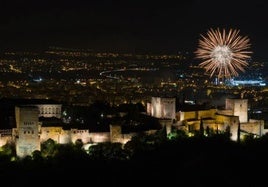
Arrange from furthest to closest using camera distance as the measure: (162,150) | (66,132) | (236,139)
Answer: (236,139), (66,132), (162,150)

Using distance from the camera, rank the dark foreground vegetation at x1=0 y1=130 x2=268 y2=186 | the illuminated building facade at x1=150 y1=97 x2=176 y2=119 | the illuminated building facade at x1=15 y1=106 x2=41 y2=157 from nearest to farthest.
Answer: the dark foreground vegetation at x1=0 y1=130 x2=268 y2=186, the illuminated building facade at x1=15 y1=106 x2=41 y2=157, the illuminated building facade at x1=150 y1=97 x2=176 y2=119

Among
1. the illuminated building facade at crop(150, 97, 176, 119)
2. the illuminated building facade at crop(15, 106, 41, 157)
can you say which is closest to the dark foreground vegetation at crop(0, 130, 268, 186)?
the illuminated building facade at crop(15, 106, 41, 157)

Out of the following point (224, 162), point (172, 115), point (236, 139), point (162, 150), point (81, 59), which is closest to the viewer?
point (224, 162)

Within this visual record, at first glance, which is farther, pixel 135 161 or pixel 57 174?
pixel 135 161

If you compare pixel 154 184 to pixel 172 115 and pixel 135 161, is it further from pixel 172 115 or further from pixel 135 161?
pixel 172 115

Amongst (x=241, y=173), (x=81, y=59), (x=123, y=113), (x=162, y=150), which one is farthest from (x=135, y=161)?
(x=81, y=59)

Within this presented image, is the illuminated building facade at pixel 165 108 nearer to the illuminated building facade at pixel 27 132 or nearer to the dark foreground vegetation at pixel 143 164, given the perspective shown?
the dark foreground vegetation at pixel 143 164

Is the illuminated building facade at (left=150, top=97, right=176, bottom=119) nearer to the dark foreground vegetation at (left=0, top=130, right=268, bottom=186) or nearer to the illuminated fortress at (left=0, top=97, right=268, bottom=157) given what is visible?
the illuminated fortress at (left=0, top=97, right=268, bottom=157)

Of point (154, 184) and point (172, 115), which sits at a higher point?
point (172, 115)
